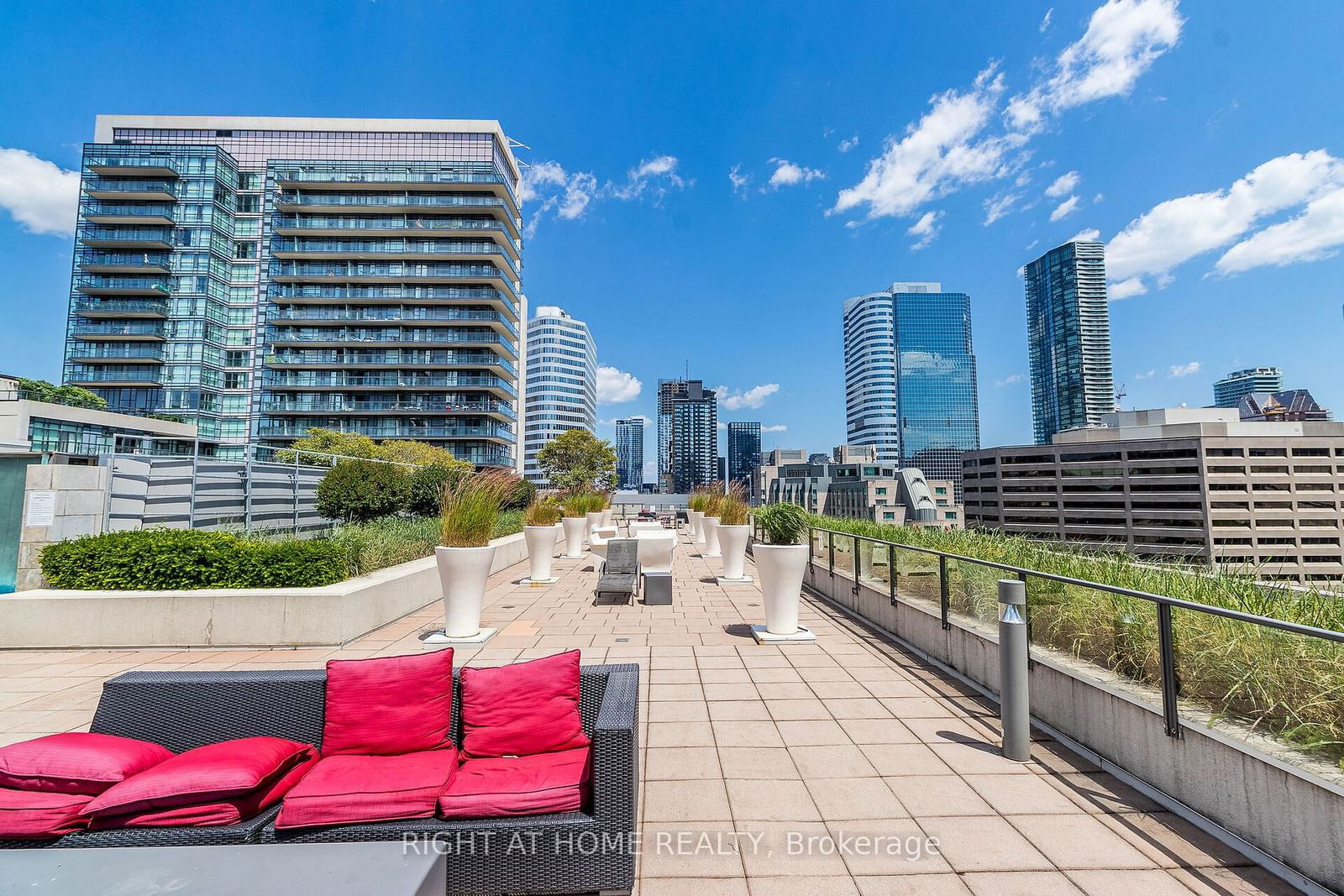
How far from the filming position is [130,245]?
41844 mm

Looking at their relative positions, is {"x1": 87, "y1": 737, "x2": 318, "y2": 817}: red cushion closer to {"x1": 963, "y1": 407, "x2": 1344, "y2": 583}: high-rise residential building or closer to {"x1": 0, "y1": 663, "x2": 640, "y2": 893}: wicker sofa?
{"x1": 0, "y1": 663, "x2": 640, "y2": 893}: wicker sofa

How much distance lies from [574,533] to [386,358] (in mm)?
36148

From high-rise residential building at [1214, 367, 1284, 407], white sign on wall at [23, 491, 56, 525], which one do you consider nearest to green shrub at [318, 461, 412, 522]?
white sign on wall at [23, 491, 56, 525]

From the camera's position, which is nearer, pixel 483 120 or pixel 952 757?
pixel 952 757

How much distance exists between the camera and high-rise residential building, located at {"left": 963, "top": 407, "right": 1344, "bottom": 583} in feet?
225

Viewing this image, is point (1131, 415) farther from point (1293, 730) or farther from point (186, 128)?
point (186, 128)

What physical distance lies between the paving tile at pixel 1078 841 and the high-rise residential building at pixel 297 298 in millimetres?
41729

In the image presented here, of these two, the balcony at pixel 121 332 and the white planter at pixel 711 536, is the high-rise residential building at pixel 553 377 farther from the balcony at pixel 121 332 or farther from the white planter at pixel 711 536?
the white planter at pixel 711 536

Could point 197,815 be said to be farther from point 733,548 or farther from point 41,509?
point 733,548

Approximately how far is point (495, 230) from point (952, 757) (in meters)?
46.3

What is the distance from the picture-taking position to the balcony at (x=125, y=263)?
136 ft

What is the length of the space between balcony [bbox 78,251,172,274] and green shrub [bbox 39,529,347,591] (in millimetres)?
50310

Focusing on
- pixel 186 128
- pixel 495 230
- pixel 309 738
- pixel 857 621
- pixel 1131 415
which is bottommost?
pixel 857 621

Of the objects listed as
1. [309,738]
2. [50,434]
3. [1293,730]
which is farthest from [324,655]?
[50,434]
